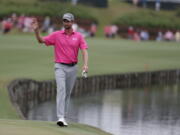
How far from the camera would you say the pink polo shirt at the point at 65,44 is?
1686cm

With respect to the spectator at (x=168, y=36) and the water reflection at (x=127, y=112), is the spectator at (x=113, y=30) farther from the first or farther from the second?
the water reflection at (x=127, y=112)

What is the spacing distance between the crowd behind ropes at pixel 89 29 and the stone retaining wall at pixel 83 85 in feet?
115

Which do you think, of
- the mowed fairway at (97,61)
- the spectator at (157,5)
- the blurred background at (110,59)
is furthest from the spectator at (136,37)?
the mowed fairway at (97,61)

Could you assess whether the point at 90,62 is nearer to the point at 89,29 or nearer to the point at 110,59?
the point at 110,59

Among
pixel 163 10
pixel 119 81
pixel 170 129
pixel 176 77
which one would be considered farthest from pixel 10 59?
pixel 163 10

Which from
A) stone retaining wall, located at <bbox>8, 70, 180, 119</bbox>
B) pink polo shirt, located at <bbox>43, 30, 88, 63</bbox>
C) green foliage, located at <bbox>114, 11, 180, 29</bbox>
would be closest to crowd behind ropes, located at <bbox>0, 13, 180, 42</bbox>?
green foliage, located at <bbox>114, 11, 180, 29</bbox>

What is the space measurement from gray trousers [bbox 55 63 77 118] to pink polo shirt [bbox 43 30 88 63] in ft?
0.54

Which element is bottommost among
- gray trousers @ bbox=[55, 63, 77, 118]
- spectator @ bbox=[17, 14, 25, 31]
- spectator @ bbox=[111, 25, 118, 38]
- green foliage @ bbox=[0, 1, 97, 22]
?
spectator @ bbox=[111, 25, 118, 38]

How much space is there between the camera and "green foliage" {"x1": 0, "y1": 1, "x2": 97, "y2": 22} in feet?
293

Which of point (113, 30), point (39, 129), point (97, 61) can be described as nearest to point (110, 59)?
point (97, 61)

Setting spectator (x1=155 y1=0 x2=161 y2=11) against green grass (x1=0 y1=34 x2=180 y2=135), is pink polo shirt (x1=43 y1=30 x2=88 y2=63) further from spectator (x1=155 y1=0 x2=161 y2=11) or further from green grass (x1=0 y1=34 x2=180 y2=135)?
spectator (x1=155 y1=0 x2=161 y2=11)

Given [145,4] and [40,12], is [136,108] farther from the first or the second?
[145,4]

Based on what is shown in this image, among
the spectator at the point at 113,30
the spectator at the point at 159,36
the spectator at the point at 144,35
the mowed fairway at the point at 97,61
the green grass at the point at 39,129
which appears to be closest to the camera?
the green grass at the point at 39,129

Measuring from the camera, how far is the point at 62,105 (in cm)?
1683
